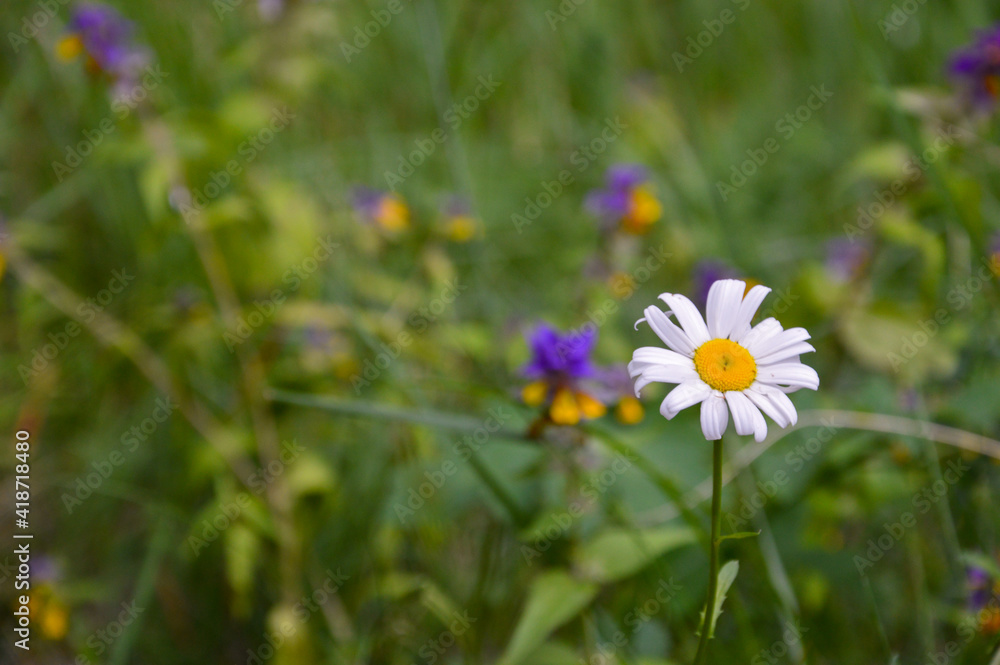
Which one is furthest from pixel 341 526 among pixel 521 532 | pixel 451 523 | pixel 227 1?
pixel 227 1

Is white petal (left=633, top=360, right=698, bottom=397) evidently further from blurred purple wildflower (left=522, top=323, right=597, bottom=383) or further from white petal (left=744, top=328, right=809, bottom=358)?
blurred purple wildflower (left=522, top=323, right=597, bottom=383)

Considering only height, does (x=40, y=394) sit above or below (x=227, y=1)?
below

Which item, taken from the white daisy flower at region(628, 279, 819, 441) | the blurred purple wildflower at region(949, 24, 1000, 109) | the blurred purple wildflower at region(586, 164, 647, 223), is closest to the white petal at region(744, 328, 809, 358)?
the white daisy flower at region(628, 279, 819, 441)

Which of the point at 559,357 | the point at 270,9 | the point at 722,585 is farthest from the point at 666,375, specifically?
the point at 270,9

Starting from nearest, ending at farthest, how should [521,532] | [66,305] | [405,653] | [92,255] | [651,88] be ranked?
[521,532]
[405,653]
[66,305]
[92,255]
[651,88]

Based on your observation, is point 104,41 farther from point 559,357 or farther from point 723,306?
point 723,306

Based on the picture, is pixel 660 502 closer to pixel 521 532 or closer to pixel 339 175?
pixel 521 532

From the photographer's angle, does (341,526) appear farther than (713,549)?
Yes
